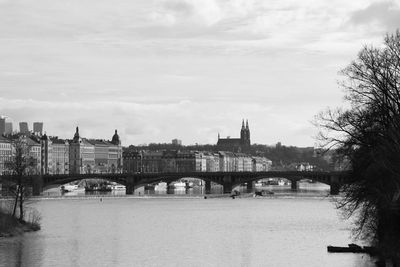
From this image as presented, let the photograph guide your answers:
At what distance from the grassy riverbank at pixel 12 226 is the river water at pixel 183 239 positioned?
2.60ft

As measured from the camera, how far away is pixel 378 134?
3650cm

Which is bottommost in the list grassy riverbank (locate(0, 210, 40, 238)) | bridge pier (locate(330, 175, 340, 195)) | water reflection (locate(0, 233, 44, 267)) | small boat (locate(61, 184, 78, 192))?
water reflection (locate(0, 233, 44, 267))

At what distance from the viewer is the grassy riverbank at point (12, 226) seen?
60.4 m

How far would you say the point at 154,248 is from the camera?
5606cm

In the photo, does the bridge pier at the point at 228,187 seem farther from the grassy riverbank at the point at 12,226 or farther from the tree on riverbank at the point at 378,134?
the tree on riverbank at the point at 378,134

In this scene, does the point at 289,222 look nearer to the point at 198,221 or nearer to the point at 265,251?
the point at 198,221

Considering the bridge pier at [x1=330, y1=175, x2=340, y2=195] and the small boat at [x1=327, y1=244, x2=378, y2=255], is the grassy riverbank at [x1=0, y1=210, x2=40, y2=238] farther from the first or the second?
the bridge pier at [x1=330, y1=175, x2=340, y2=195]

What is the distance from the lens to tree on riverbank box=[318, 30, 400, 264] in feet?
→ 114

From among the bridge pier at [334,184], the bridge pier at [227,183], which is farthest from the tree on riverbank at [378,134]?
the bridge pier at [227,183]

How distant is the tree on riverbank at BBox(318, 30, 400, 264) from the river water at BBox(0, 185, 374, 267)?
6.94 meters

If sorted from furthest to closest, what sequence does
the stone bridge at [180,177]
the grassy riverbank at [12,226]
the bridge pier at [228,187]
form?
the bridge pier at [228,187] → the stone bridge at [180,177] → the grassy riverbank at [12,226]

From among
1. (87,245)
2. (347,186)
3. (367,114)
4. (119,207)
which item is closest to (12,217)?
(87,245)

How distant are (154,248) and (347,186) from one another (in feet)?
56.2

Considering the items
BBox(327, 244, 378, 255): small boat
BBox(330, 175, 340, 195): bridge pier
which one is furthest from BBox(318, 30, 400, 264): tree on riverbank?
BBox(330, 175, 340, 195): bridge pier
